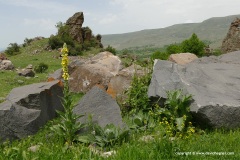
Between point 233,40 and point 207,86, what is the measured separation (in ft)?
58.4

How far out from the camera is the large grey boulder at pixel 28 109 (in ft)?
36.9

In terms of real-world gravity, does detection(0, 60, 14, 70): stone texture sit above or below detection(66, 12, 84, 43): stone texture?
below

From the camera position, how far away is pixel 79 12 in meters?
54.8

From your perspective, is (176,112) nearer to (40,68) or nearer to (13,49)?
(40,68)

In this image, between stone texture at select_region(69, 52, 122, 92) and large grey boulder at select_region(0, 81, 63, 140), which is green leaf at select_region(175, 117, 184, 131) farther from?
stone texture at select_region(69, 52, 122, 92)

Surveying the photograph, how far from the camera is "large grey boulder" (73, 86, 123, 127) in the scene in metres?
11.0

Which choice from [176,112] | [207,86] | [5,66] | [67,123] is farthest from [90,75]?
[5,66]

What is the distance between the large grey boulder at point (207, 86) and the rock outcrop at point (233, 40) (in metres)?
13.1

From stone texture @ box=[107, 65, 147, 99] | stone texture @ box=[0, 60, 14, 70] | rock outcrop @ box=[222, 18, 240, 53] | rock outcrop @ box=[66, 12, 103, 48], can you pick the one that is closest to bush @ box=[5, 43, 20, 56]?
rock outcrop @ box=[66, 12, 103, 48]

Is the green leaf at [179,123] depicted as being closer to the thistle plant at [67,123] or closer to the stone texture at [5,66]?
the thistle plant at [67,123]

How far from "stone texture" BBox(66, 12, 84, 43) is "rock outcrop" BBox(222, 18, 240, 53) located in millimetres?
29097

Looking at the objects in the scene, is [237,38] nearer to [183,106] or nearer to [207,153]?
[183,106]

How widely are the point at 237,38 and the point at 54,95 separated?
18889mm

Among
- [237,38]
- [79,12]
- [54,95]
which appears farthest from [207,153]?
[79,12]
